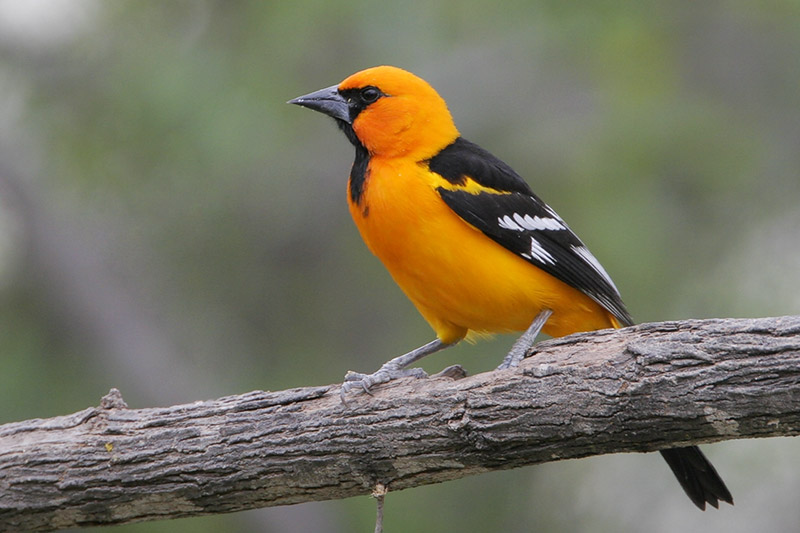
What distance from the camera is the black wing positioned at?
503cm

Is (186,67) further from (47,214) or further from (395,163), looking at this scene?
(395,163)

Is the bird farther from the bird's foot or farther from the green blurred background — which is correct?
the green blurred background

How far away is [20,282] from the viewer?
9312 millimetres

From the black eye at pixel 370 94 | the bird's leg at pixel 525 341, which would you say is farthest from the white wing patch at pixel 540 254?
the black eye at pixel 370 94

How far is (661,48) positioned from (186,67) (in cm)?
418

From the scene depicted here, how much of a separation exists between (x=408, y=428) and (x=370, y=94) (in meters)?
2.29

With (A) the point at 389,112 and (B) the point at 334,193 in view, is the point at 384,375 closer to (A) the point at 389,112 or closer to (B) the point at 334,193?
(A) the point at 389,112

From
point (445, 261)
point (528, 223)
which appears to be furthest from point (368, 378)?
point (528, 223)

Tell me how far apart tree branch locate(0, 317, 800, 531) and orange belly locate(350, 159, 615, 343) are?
0.71 meters

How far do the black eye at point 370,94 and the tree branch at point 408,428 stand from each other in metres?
1.93

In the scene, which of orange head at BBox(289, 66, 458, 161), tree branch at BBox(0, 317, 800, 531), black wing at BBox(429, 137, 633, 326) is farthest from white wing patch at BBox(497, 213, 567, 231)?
tree branch at BBox(0, 317, 800, 531)

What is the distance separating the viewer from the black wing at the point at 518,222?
503 cm

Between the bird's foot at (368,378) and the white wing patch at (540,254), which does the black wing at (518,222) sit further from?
the bird's foot at (368,378)

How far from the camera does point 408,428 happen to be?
13.8 ft
